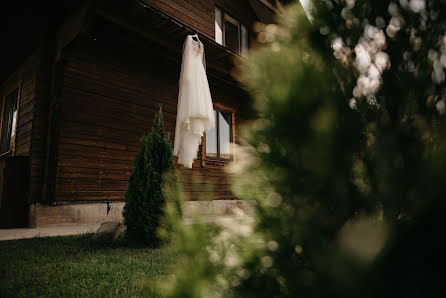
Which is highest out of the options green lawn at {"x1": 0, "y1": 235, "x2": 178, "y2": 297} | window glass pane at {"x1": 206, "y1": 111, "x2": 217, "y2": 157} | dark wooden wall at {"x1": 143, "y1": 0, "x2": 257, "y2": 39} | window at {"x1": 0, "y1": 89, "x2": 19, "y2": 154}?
dark wooden wall at {"x1": 143, "y1": 0, "x2": 257, "y2": 39}

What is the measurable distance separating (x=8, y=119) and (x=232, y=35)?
7.50 m

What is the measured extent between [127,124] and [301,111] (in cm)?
637

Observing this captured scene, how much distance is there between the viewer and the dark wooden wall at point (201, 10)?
7.30 meters

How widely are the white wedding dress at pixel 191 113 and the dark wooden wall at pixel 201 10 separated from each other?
8.59 ft

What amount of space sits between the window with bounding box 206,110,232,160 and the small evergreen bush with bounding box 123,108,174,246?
4.10 meters

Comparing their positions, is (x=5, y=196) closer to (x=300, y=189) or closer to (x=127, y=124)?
(x=127, y=124)

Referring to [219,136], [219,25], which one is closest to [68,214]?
[219,136]

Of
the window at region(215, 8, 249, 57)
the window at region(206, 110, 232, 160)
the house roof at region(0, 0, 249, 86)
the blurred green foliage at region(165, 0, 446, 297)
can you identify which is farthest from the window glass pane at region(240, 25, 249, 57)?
the blurred green foliage at region(165, 0, 446, 297)

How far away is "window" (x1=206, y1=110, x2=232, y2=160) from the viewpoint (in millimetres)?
8368

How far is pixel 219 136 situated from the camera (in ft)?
28.3

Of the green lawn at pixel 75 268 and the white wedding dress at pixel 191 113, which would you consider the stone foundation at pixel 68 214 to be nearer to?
the green lawn at pixel 75 268

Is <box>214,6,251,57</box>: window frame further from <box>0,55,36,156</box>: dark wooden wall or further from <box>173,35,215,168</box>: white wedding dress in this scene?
<box>0,55,36,156</box>: dark wooden wall

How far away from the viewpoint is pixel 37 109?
5.63 meters

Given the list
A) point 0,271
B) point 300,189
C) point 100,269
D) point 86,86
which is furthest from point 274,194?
point 86,86
